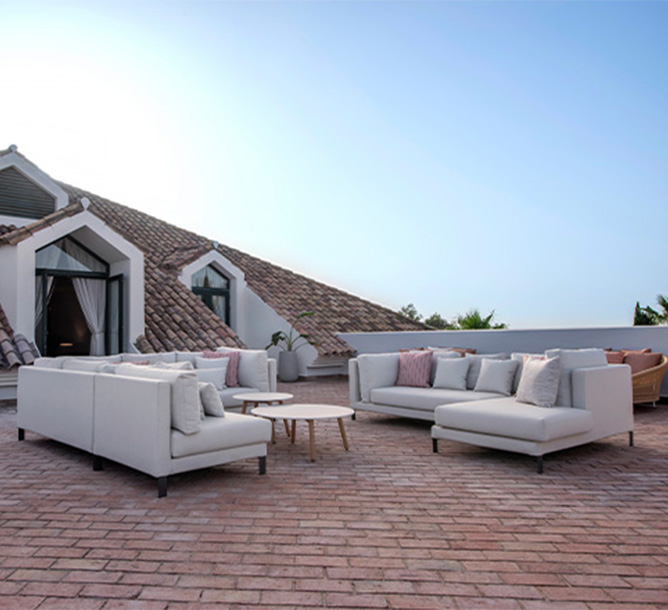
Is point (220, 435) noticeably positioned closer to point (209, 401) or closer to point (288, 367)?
point (209, 401)

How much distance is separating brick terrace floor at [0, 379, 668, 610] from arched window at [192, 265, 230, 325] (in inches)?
361

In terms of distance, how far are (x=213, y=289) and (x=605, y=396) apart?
10958 mm

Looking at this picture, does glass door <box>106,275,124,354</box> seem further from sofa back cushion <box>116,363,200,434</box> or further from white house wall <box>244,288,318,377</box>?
sofa back cushion <box>116,363,200,434</box>

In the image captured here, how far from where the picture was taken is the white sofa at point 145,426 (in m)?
4.18

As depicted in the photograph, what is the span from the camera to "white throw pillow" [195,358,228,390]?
23.1ft

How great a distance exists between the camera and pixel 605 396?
5414 mm

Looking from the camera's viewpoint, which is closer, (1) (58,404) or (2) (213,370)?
(1) (58,404)

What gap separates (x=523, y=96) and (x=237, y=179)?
21.6 ft

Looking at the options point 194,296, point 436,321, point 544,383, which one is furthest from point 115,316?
point 436,321

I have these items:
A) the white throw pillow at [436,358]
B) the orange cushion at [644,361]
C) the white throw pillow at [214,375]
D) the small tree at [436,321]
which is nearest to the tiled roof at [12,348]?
the white throw pillow at [214,375]

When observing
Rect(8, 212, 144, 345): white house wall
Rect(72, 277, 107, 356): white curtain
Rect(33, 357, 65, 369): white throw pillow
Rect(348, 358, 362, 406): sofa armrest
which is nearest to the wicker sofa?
Rect(348, 358, 362, 406): sofa armrest

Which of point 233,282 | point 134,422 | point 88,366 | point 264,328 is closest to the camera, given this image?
point 134,422

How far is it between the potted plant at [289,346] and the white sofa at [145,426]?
750 cm

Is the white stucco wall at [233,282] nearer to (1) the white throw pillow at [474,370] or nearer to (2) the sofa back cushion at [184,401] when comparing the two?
(1) the white throw pillow at [474,370]
